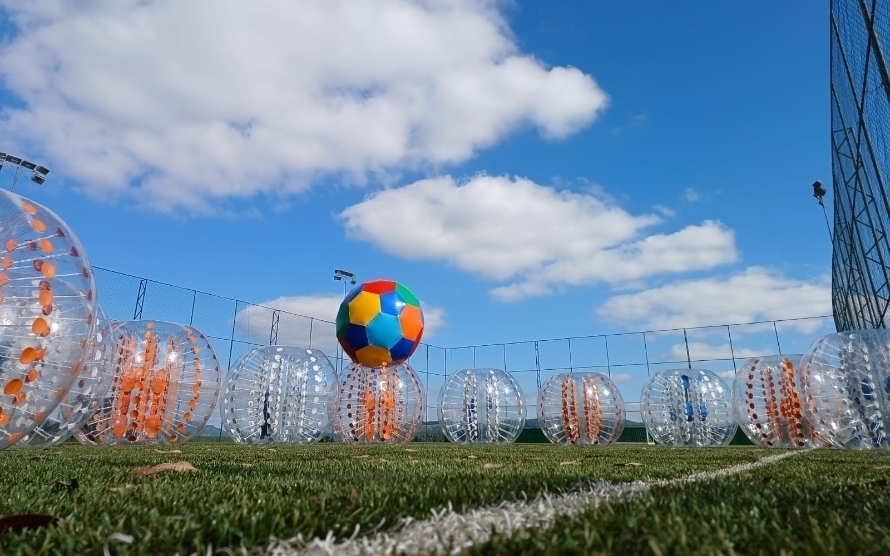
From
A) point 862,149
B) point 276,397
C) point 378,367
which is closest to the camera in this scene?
point 862,149

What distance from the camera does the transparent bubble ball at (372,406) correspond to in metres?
8.13

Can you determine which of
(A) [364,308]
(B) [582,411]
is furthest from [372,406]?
(B) [582,411]

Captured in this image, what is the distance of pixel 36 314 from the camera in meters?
2.20

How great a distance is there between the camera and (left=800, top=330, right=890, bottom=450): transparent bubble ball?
5.20 metres

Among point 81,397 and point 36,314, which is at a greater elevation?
point 36,314

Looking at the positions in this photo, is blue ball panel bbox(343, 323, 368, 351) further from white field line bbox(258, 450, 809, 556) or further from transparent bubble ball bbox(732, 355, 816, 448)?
transparent bubble ball bbox(732, 355, 816, 448)

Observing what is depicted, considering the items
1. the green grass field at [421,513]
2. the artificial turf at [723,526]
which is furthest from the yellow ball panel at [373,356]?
the artificial turf at [723,526]

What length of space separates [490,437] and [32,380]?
891 cm

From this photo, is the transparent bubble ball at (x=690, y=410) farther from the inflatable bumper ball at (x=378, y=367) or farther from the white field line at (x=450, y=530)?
the white field line at (x=450, y=530)

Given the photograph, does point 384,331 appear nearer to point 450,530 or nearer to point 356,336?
point 356,336

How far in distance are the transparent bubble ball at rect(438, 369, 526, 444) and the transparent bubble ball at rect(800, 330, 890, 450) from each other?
518cm

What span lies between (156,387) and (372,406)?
10.1 ft

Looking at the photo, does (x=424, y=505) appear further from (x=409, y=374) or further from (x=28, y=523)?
(x=409, y=374)

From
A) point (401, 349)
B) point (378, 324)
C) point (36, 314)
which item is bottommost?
point (36, 314)
